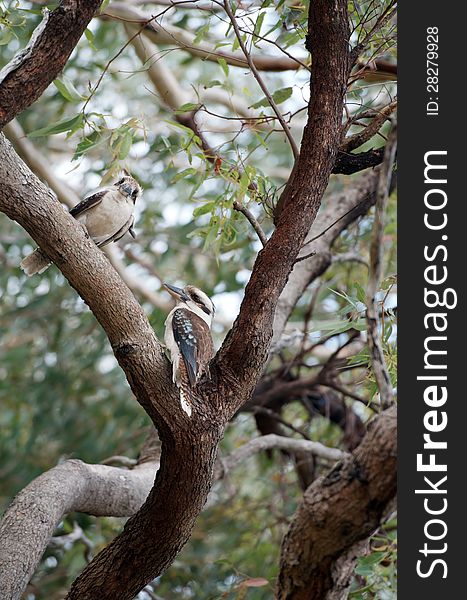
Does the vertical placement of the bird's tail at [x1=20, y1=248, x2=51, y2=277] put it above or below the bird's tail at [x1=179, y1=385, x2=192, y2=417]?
above

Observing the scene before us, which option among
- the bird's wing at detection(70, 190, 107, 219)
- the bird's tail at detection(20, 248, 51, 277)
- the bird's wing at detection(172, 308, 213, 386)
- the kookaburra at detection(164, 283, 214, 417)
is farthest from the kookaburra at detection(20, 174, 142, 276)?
the bird's wing at detection(172, 308, 213, 386)

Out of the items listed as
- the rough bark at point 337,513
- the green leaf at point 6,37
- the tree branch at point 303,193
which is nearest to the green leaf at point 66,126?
the green leaf at point 6,37

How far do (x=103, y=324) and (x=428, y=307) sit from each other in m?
0.58

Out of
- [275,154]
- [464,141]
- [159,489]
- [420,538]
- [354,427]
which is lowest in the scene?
[420,538]

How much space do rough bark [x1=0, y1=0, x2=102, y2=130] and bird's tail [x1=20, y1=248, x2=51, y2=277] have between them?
1.72ft

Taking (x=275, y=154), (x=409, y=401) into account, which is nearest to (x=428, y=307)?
(x=409, y=401)

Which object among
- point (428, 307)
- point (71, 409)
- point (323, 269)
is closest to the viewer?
point (428, 307)

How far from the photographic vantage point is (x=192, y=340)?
5.70ft

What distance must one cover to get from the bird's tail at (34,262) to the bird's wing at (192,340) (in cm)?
35

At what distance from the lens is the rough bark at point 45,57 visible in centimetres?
151

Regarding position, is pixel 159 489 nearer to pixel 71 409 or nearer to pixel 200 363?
pixel 200 363

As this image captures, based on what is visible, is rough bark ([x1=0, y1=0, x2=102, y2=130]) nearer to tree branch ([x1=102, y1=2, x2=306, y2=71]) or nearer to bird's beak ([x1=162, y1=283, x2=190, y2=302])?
bird's beak ([x1=162, y1=283, x2=190, y2=302])

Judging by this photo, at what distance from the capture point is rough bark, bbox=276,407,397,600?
119 centimetres

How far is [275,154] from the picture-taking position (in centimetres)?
457
